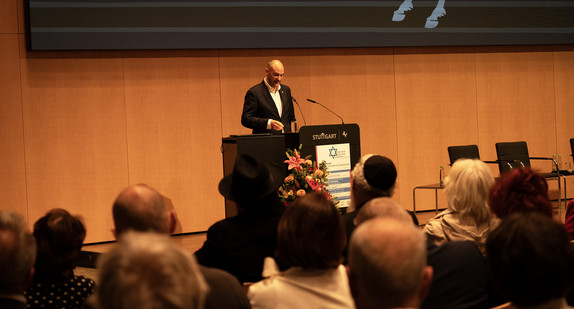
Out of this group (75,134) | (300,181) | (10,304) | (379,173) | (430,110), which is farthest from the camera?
(430,110)

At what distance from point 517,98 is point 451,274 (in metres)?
7.36

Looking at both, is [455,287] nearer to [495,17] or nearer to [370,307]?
[370,307]

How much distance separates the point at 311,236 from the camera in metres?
2.11

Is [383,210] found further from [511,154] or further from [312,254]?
[511,154]

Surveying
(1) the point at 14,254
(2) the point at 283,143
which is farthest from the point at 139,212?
(2) the point at 283,143

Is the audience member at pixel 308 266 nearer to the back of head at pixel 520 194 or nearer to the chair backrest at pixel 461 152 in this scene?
the back of head at pixel 520 194

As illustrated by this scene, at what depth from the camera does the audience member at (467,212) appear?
3.13m

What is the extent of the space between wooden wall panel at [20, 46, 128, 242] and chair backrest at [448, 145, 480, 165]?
3862 millimetres

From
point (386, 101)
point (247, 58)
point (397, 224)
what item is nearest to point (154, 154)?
point (247, 58)

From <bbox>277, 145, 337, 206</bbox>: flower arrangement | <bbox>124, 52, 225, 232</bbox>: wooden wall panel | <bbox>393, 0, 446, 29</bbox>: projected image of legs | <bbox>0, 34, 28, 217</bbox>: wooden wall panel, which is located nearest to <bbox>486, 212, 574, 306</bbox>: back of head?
<bbox>277, 145, 337, 206</bbox>: flower arrangement

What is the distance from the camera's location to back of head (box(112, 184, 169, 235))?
2320 millimetres

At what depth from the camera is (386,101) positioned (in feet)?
28.3

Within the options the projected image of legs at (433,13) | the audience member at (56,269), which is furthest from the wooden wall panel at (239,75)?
the audience member at (56,269)

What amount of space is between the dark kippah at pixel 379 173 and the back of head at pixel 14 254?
1.90 metres
